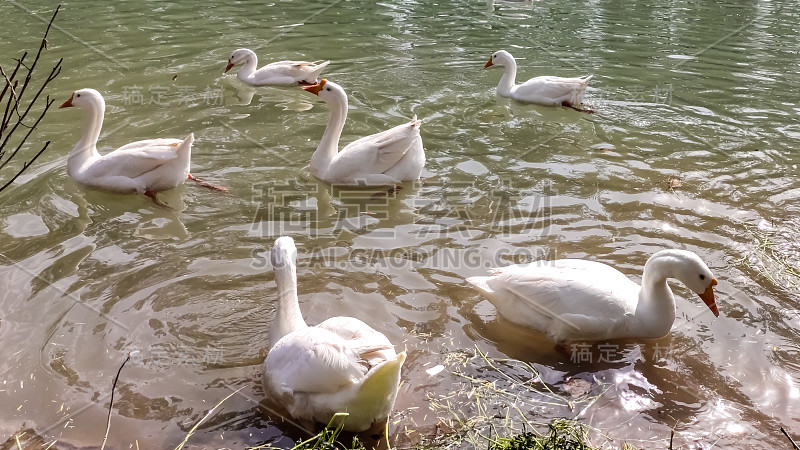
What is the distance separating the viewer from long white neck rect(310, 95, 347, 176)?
7078 mm

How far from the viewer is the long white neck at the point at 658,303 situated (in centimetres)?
439

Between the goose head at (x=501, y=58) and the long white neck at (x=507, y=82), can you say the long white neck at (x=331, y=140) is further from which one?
the goose head at (x=501, y=58)

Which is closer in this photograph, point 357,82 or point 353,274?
point 353,274

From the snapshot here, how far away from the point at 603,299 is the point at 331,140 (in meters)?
3.71

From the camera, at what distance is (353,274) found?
5.36m

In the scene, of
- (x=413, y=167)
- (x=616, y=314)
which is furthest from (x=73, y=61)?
(x=616, y=314)

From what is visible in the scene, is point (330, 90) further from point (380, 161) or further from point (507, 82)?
point (507, 82)

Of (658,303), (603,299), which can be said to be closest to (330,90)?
(603,299)

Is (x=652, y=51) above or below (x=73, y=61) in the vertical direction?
below

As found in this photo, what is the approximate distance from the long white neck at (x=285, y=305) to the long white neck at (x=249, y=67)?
675cm

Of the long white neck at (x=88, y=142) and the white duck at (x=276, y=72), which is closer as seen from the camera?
the long white neck at (x=88, y=142)

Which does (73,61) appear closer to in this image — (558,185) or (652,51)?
(558,185)

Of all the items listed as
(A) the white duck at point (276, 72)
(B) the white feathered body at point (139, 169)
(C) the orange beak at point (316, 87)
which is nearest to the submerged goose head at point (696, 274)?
(C) the orange beak at point (316, 87)

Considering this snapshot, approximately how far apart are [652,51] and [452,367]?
10.2 meters
